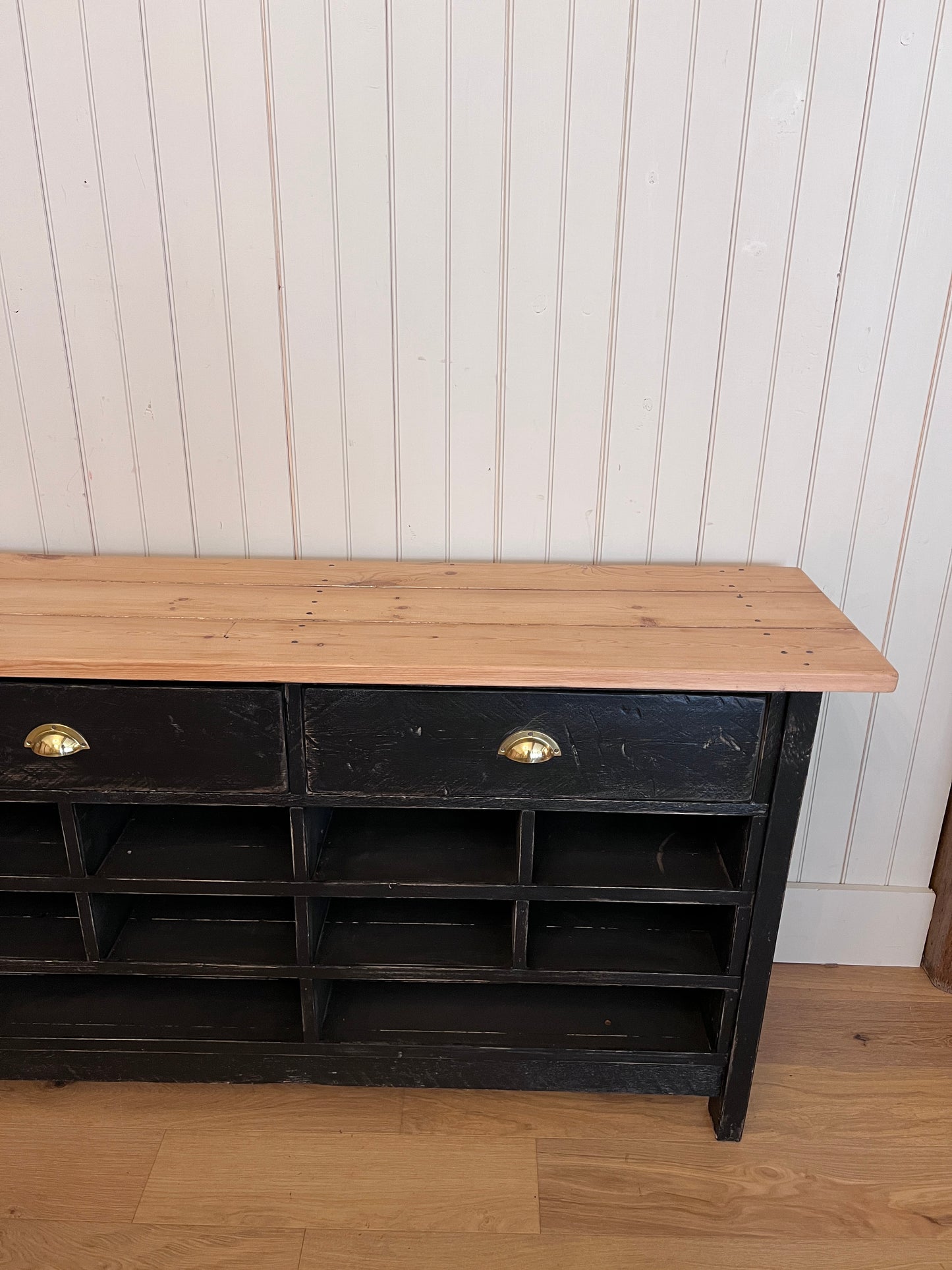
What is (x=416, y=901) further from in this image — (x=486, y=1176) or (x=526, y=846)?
(x=486, y=1176)

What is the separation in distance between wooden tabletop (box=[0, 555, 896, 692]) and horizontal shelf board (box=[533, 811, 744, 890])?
1.07ft

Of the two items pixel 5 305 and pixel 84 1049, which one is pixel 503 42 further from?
pixel 84 1049

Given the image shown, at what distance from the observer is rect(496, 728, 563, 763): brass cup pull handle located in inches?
49.9

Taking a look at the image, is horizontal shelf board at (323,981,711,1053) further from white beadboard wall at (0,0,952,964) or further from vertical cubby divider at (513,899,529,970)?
white beadboard wall at (0,0,952,964)

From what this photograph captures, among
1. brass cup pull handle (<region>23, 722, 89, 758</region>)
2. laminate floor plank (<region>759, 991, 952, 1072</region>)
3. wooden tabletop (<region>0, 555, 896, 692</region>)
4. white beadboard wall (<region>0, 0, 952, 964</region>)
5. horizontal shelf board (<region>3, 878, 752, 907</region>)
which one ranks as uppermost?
white beadboard wall (<region>0, 0, 952, 964</region>)

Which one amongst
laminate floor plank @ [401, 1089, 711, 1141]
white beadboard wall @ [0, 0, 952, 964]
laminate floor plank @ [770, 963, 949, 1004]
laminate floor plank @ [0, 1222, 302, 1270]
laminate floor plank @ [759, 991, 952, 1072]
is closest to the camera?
laminate floor plank @ [0, 1222, 302, 1270]

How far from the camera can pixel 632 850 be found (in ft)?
4.83

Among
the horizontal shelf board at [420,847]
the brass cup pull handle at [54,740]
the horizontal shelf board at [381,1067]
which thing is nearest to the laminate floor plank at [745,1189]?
the horizontal shelf board at [381,1067]

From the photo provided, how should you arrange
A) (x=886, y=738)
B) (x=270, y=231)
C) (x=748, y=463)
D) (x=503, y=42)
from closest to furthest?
1. (x=503, y=42)
2. (x=270, y=231)
3. (x=748, y=463)
4. (x=886, y=738)

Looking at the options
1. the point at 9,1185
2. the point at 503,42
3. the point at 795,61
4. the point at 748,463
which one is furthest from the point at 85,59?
the point at 9,1185

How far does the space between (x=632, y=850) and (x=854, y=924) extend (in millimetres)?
771

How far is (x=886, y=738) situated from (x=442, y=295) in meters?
1.24

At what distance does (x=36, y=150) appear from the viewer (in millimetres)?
1495

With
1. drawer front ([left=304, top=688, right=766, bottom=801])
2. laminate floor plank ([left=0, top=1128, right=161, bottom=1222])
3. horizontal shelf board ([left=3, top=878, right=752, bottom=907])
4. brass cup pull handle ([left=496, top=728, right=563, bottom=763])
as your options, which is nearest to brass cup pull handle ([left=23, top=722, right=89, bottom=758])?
horizontal shelf board ([left=3, top=878, right=752, bottom=907])
